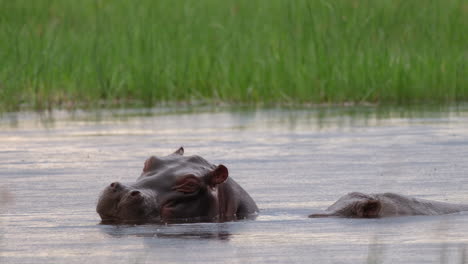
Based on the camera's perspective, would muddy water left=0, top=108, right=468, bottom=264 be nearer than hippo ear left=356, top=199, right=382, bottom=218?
Yes

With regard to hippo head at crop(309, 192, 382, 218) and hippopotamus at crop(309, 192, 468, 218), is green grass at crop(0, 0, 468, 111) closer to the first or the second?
hippopotamus at crop(309, 192, 468, 218)

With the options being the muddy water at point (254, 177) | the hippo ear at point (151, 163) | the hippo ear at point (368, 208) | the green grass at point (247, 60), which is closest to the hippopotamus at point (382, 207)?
the hippo ear at point (368, 208)

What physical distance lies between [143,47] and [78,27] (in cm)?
527

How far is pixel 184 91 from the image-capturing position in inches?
618

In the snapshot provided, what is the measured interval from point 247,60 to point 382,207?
29.7 feet

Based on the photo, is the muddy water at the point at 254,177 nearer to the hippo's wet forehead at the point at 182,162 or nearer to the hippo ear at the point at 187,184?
the hippo ear at the point at 187,184

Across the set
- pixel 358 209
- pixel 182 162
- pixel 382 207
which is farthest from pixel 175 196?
pixel 382 207

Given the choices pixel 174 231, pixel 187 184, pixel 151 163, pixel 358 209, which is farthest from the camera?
pixel 358 209

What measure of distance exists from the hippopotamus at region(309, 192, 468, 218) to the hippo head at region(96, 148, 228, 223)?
62 centimetres

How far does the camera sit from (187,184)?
608 cm

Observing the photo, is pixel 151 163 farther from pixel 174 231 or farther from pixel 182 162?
pixel 174 231

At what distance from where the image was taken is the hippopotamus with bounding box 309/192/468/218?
20.9ft

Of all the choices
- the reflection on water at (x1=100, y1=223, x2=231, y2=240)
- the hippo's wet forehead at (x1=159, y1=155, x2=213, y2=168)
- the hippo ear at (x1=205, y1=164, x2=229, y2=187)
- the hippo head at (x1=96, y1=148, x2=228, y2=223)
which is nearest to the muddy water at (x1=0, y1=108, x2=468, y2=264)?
the reflection on water at (x1=100, y1=223, x2=231, y2=240)

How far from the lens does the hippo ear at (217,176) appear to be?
20.0ft
